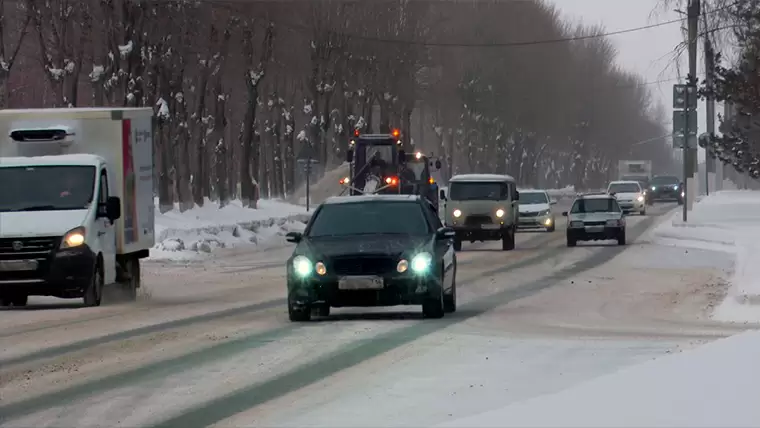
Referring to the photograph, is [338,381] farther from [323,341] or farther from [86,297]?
[86,297]

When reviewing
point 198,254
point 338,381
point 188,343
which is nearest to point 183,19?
point 198,254

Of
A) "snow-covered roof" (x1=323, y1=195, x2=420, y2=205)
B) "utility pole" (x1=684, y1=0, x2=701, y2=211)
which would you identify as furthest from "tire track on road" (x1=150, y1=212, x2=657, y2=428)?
"utility pole" (x1=684, y1=0, x2=701, y2=211)

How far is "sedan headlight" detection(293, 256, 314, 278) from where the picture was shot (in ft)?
65.9

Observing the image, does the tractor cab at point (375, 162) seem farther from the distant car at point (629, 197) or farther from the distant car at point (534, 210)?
the distant car at point (629, 197)

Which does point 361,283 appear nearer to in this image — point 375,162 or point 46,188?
point 46,188

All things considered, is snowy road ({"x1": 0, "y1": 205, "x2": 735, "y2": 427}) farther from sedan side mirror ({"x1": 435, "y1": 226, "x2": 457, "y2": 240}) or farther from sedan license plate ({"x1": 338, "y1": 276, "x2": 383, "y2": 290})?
sedan side mirror ({"x1": 435, "y1": 226, "x2": 457, "y2": 240})

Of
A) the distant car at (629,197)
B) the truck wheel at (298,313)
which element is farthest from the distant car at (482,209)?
the distant car at (629,197)

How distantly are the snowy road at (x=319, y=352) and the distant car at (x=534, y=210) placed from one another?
2783cm

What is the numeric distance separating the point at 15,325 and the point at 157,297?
589 centimetres

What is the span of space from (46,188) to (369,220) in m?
5.69

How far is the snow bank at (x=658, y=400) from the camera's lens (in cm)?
1012

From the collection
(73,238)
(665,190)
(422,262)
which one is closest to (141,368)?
(422,262)

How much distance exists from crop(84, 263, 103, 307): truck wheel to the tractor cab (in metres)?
26.3

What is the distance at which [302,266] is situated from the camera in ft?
66.1
